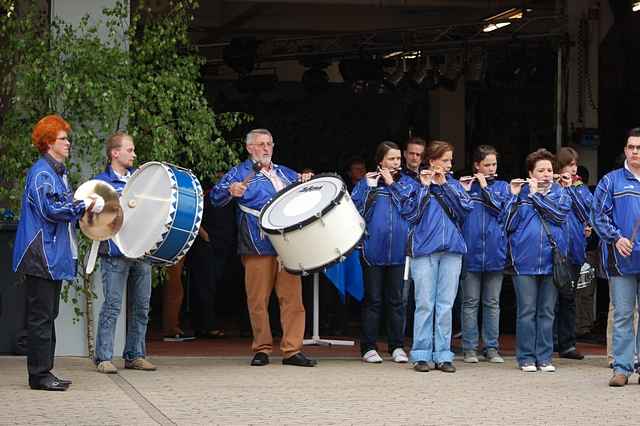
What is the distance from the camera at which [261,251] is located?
37.8 feet

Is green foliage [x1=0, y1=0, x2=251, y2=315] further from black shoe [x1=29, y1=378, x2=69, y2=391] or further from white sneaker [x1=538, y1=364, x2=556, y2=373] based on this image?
white sneaker [x1=538, y1=364, x2=556, y2=373]

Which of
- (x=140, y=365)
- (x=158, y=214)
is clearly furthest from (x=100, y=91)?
(x=140, y=365)

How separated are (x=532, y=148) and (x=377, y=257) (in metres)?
8.87

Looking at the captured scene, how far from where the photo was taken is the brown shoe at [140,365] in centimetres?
1130

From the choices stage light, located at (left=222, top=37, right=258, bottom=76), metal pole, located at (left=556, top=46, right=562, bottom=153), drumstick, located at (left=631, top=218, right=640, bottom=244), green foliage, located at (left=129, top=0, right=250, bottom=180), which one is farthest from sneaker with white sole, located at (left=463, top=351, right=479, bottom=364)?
stage light, located at (left=222, top=37, right=258, bottom=76)

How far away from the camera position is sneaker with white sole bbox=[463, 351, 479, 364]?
1217cm

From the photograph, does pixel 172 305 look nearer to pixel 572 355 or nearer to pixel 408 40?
pixel 572 355

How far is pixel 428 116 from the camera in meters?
22.6

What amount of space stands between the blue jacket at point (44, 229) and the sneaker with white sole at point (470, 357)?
3824 millimetres

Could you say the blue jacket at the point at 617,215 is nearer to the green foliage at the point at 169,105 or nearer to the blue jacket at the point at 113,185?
the green foliage at the point at 169,105

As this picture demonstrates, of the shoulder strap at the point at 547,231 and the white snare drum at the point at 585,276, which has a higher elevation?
the shoulder strap at the point at 547,231


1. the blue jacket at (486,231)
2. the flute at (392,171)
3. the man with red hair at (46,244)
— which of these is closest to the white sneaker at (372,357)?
the blue jacket at (486,231)

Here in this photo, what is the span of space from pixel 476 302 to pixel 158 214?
3.06 meters

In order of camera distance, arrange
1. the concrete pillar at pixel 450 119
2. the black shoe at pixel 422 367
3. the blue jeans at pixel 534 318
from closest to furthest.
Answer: the black shoe at pixel 422 367 < the blue jeans at pixel 534 318 < the concrete pillar at pixel 450 119
